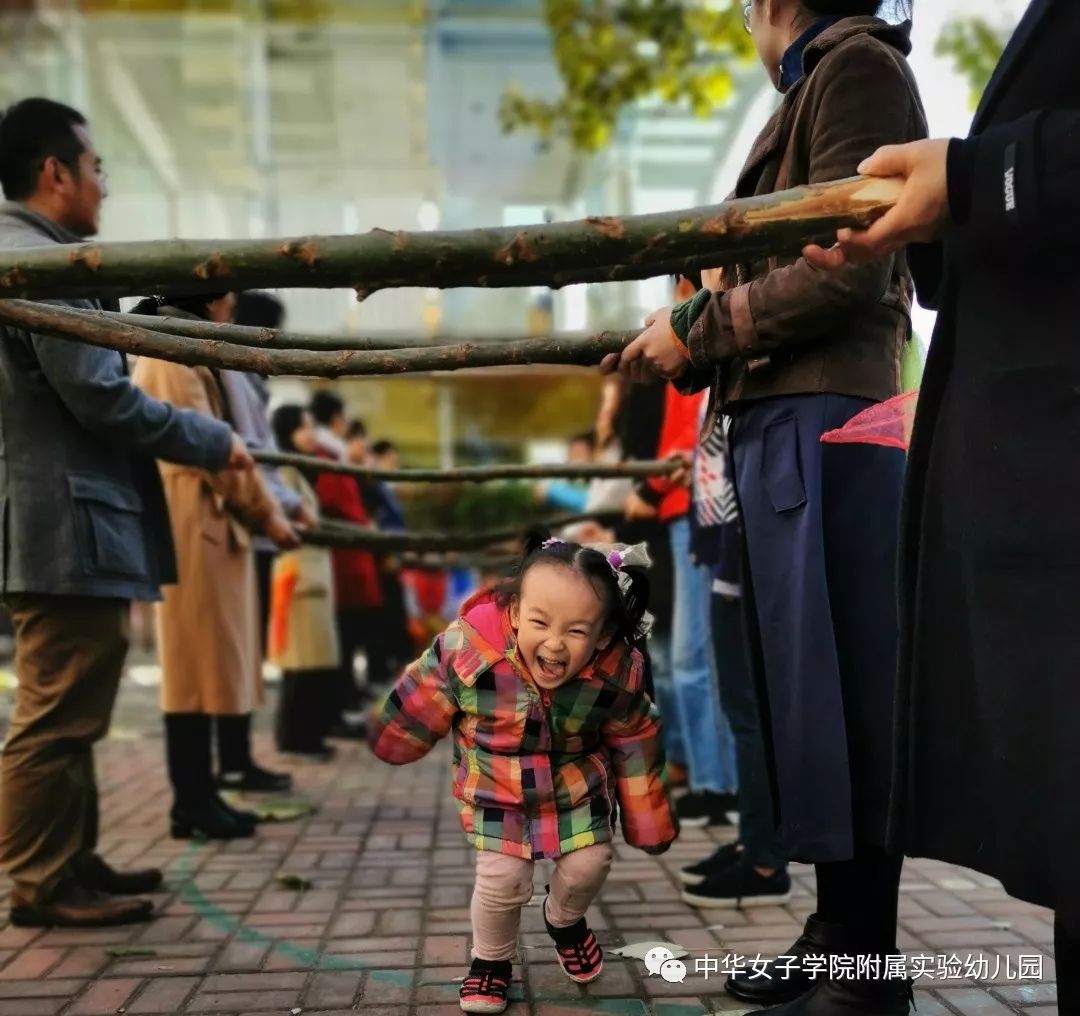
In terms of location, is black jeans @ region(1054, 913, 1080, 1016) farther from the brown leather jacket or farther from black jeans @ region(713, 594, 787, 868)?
black jeans @ region(713, 594, 787, 868)

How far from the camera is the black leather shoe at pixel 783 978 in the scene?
7.71 feet

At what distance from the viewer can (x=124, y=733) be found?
718 centimetres

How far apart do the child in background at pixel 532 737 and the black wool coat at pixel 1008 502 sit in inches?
31.0

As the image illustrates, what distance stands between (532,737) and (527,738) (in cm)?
1

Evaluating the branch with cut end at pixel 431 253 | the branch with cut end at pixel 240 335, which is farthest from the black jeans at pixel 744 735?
the branch with cut end at pixel 431 253

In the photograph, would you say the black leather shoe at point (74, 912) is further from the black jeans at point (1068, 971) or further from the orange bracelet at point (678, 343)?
the black jeans at point (1068, 971)

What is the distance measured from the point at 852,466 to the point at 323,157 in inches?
671

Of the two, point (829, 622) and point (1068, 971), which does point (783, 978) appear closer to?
point (1068, 971)

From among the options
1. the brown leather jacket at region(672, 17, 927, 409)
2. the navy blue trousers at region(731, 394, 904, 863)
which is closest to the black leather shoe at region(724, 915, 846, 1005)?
the navy blue trousers at region(731, 394, 904, 863)

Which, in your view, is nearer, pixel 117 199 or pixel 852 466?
pixel 852 466

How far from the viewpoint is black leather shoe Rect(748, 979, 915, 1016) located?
7.22 feet

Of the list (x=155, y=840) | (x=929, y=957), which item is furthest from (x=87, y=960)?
(x=929, y=957)

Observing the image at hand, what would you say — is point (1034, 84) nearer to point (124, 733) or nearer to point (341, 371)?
point (341, 371)

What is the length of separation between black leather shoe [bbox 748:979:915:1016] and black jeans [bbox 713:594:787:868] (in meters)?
0.87
